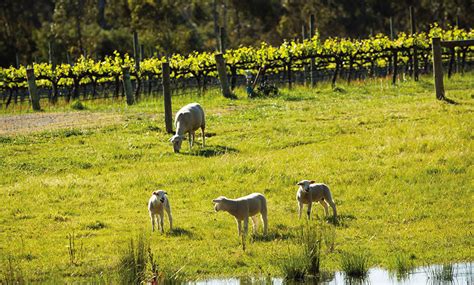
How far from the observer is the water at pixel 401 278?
41.0 feet

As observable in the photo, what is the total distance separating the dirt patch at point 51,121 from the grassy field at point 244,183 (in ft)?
2.29

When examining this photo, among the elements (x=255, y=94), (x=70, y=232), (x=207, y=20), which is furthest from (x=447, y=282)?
(x=207, y=20)

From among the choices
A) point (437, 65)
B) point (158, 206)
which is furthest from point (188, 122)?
point (158, 206)

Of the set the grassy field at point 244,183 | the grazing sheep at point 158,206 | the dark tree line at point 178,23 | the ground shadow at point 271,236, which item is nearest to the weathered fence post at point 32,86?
the grassy field at point 244,183

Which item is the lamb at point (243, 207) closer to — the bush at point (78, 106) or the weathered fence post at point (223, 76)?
the weathered fence post at point (223, 76)

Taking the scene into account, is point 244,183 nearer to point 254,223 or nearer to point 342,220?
point 342,220

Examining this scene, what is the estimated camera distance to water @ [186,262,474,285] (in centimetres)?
1251

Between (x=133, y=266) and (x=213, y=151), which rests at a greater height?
(x=133, y=266)

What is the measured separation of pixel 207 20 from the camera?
289 ft

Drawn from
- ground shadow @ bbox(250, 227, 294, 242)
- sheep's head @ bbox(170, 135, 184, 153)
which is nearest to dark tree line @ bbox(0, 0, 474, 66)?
Answer: sheep's head @ bbox(170, 135, 184, 153)

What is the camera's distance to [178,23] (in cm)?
8000

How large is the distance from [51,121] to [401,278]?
1904cm

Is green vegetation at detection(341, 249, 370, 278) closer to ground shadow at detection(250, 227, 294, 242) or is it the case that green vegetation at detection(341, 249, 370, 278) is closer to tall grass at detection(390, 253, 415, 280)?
tall grass at detection(390, 253, 415, 280)

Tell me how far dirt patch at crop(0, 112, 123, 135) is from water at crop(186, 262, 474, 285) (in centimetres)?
1577
